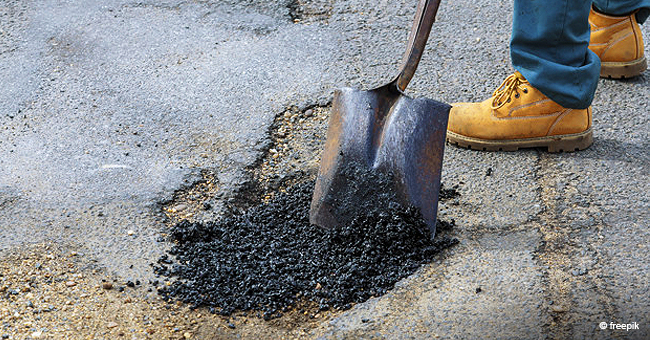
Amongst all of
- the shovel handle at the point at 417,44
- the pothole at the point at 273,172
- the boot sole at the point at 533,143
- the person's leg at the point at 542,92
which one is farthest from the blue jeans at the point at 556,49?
the pothole at the point at 273,172

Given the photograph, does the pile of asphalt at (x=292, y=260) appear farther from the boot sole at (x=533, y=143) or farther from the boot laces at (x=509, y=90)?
the boot laces at (x=509, y=90)

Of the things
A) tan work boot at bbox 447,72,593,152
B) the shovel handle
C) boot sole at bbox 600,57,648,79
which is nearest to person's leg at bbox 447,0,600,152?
tan work boot at bbox 447,72,593,152

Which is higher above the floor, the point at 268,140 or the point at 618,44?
the point at 618,44

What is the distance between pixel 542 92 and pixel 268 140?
4.08 ft

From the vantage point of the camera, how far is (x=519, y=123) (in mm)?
3076

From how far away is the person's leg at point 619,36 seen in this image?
3.48 metres

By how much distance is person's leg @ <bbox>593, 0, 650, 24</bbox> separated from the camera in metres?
3.45

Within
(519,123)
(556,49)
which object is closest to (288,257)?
(519,123)

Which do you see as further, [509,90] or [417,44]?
[509,90]

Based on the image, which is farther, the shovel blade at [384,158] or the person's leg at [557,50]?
the person's leg at [557,50]

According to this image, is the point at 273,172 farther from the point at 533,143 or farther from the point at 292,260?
the point at 533,143

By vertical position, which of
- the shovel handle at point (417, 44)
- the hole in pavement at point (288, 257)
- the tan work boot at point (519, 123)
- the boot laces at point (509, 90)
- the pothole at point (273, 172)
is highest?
the shovel handle at point (417, 44)

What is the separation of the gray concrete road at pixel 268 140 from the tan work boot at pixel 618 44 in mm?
89

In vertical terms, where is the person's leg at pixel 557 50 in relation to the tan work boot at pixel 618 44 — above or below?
above
